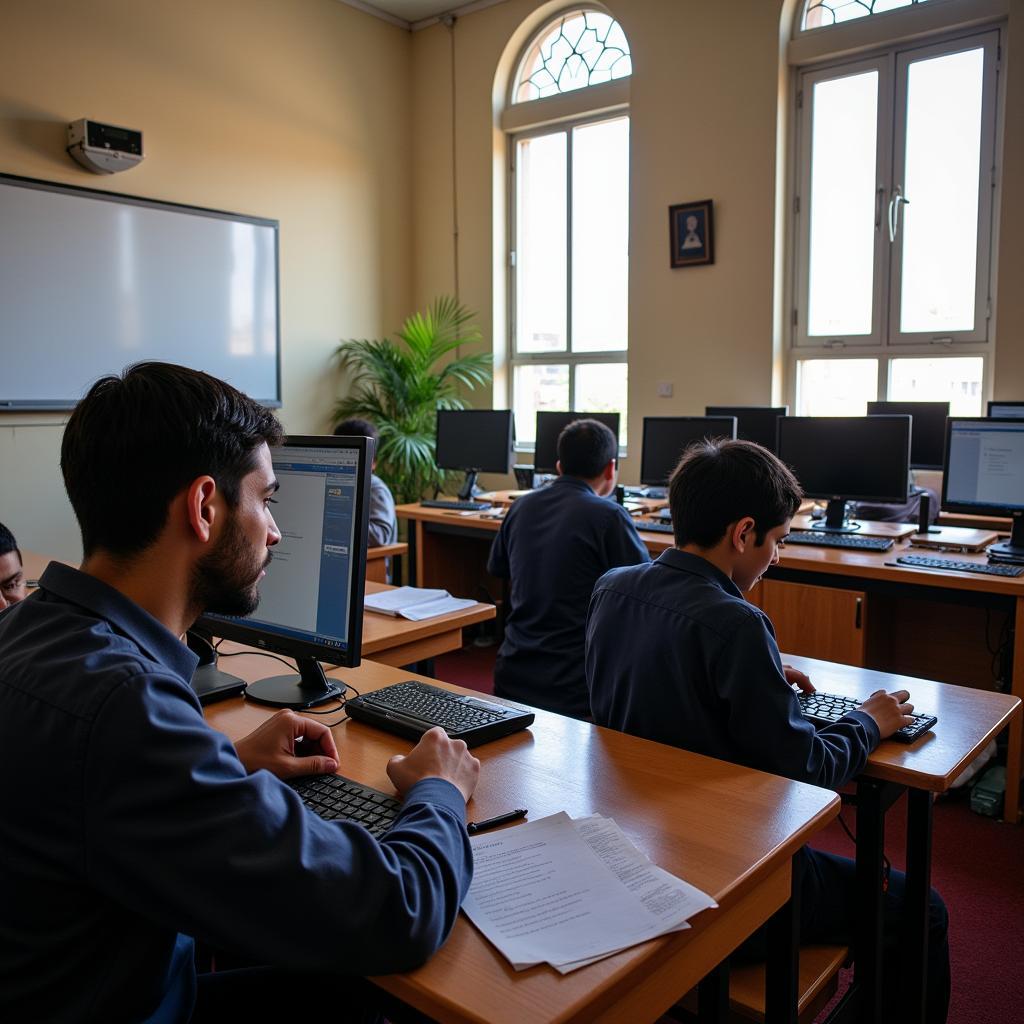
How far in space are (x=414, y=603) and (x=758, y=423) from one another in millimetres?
2601

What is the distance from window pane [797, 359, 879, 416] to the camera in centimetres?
524

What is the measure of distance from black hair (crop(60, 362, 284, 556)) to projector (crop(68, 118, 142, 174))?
4400 millimetres

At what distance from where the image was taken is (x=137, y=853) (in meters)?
0.82

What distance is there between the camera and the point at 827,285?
5309mm

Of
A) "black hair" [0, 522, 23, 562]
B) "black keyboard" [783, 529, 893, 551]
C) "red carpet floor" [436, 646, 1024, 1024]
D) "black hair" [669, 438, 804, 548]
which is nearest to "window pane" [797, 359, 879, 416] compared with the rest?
"black keyboard" [783, 529, 893, 551]

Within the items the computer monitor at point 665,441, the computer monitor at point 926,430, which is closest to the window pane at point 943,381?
the computer monitor at point 926,430

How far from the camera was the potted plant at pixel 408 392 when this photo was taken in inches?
243

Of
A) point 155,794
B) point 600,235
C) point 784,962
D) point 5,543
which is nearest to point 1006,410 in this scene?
point 784,962

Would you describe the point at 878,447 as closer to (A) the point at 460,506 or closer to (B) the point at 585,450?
(B) the point at 585,450

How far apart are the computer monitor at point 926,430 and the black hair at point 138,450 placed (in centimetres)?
367

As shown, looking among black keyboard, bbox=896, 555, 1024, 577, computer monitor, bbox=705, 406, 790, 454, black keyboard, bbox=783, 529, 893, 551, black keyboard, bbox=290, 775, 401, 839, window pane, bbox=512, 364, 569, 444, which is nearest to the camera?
black keyboard, bbox=290, 775, 401, 839

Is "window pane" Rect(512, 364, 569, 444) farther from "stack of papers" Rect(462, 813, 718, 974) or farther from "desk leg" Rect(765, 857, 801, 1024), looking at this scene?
"stack of papers" Rect(462, 813, 718, 974)

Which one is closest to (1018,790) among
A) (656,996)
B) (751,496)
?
(751,496)

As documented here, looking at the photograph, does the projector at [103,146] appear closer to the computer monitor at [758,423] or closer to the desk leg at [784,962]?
the computer monitor at [758,423]
